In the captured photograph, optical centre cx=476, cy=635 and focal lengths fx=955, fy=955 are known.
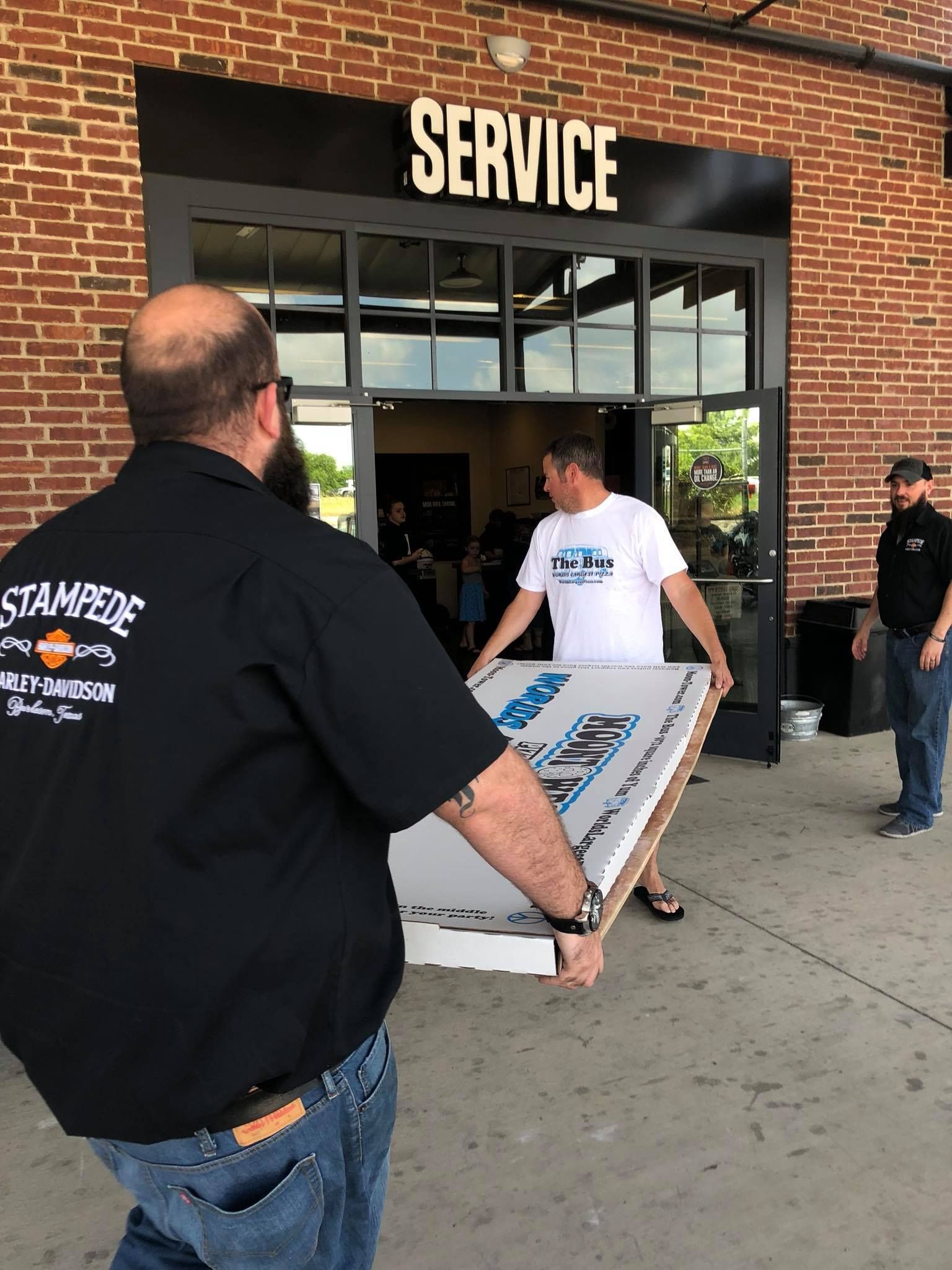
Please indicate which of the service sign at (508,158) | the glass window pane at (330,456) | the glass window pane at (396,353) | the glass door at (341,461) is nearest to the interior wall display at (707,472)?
the service sign at (508,158)

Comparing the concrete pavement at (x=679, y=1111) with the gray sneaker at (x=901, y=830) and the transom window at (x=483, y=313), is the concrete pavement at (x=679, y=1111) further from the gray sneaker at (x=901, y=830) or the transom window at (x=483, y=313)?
the transom window at (x=483, y=313)

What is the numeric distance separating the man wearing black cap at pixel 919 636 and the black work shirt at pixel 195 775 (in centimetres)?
423

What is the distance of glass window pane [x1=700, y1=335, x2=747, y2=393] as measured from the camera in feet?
21.9

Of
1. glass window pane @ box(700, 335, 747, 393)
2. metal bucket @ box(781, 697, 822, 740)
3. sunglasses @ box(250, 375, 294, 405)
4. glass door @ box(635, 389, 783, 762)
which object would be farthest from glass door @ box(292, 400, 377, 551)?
sunglasses @ box(250, 375, 294, 405)

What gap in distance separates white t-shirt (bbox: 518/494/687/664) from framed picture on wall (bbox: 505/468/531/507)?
30.9ft

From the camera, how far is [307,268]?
5.38 metres

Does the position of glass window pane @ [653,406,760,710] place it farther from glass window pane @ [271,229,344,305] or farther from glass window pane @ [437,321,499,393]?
glass window pane @ [271,229,344,305]

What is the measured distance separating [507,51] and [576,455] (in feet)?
10.2

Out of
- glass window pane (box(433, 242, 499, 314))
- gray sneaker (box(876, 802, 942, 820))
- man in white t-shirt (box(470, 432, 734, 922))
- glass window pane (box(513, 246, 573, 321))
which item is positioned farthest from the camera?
glass window pane (box(513, 246, 573, 321))

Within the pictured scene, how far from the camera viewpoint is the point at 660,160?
616cm

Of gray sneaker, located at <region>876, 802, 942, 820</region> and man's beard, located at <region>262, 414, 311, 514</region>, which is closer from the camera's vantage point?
man's beard, located at <region>262, 414, 311, 514</region>

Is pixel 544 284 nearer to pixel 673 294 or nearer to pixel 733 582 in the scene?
pixel 673 294

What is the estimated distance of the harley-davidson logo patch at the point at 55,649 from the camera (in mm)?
1143

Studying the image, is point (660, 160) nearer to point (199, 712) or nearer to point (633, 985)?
point (633, 985)
